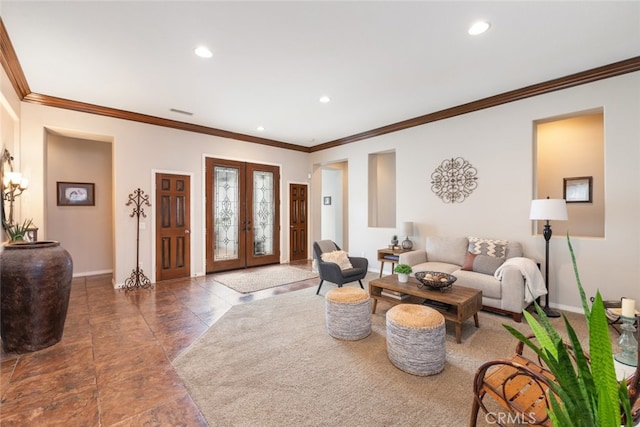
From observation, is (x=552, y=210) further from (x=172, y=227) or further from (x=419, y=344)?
(x=172, y=227)

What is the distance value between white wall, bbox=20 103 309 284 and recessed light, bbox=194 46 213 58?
8.91 feet

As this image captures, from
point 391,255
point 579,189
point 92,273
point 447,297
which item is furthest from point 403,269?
point 92,273

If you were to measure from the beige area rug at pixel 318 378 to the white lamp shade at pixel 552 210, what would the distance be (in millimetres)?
1261

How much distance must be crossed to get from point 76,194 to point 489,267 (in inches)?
291

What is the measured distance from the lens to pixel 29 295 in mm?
2627

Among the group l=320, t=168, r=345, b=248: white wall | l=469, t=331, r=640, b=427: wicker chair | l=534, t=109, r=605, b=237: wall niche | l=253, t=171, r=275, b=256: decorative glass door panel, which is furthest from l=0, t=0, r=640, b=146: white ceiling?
l=320, t=168, r=345, b=248: white wall

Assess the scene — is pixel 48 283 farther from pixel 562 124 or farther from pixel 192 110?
pixel 562 124

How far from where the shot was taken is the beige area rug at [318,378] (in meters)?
1.86

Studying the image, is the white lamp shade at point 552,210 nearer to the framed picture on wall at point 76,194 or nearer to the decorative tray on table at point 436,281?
the decorative tray on table at point 436,281

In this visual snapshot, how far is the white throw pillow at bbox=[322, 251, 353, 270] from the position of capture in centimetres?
445

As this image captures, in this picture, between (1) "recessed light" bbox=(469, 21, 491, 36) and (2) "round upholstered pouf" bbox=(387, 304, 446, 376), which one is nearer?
(2) "round upholstered pouf" bbox=(387, 304, 446, 376)

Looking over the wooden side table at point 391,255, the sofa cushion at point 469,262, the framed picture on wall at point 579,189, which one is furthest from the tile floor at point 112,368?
the framed picture on wall at point 579,189

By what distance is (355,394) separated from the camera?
2.06 metres

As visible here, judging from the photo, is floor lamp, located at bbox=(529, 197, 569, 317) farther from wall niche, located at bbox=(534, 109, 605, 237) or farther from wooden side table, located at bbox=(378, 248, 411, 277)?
wooden side table, located at bbox=(378, 248, 411, 277)
